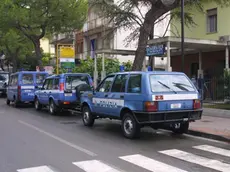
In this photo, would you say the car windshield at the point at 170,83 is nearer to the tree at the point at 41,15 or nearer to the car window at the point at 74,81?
the car window at the point at 74,81

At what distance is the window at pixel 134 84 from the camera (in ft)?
31.8

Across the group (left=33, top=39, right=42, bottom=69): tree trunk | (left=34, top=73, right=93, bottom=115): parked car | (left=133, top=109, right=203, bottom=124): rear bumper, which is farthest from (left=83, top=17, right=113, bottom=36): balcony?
(left=133, top=109, right=203, bottom=124): rear bumper

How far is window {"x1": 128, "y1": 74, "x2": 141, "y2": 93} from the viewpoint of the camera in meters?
9.70

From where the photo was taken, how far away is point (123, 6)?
2155 cm

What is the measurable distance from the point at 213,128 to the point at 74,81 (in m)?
6.51

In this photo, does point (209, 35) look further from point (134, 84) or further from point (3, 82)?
point (3, 82)

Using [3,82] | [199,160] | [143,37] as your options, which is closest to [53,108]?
[143,37]

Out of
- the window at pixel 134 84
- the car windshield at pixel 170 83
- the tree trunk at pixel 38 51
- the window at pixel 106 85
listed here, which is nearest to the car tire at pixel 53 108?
the window at pixel 106 85

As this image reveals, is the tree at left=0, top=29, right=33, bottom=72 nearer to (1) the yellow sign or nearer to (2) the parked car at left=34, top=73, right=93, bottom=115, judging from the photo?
(1) the yellow sign

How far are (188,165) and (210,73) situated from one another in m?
15.9

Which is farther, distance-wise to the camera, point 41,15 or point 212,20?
point 41,15

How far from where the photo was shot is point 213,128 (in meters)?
11.2

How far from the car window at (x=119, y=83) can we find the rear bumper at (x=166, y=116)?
1.11 metres

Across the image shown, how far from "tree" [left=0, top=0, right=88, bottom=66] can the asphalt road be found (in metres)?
16.4
